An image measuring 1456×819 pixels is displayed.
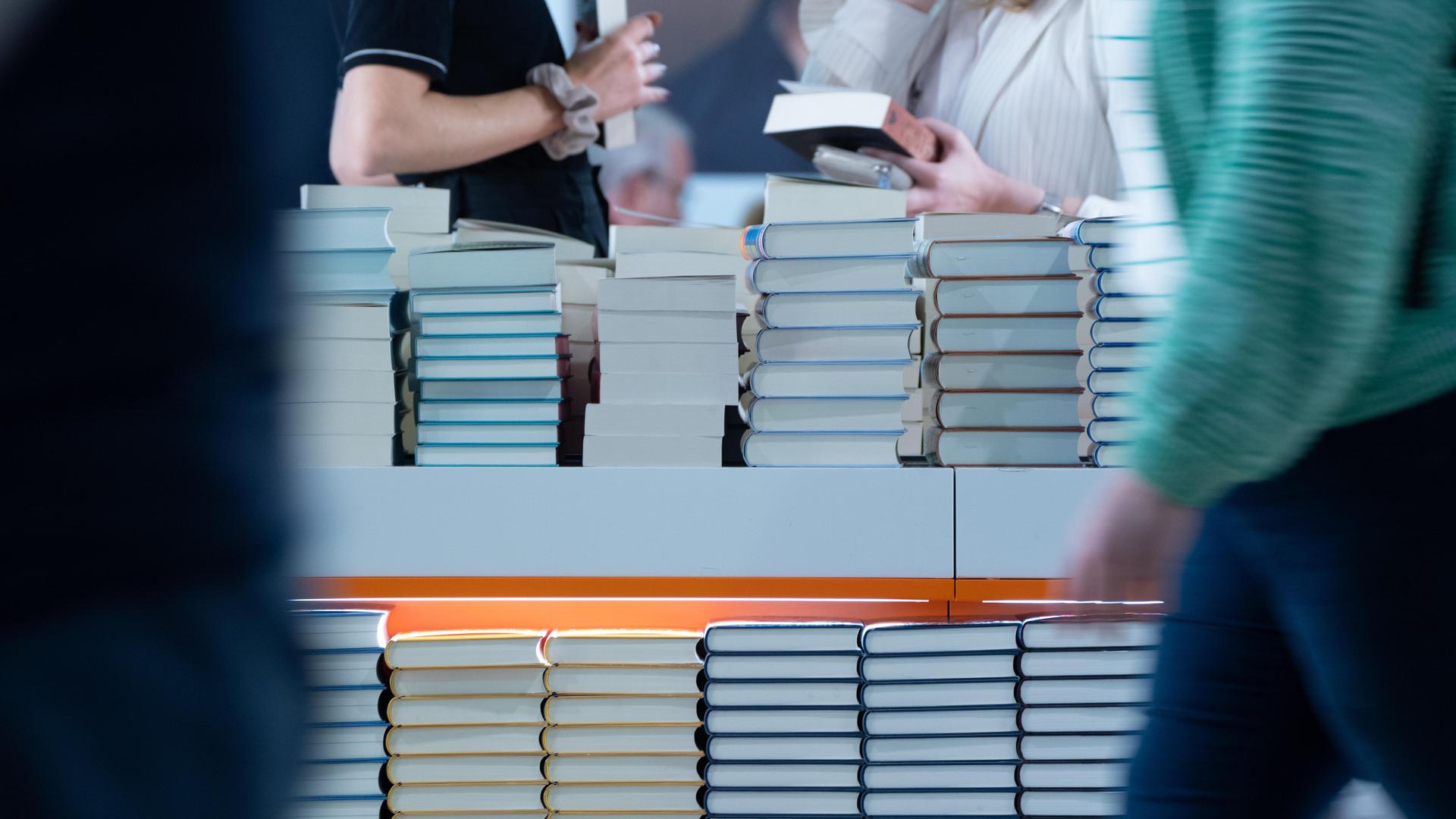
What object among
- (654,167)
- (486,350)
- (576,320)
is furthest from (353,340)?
(654,167)

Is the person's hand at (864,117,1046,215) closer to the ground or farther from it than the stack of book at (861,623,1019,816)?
farther from it

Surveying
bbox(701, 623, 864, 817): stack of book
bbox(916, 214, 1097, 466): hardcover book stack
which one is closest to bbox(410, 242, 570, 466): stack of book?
bbox(701, 623, 864, 817): stack of book

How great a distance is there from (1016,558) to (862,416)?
260mm

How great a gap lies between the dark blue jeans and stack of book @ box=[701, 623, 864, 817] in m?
0.75

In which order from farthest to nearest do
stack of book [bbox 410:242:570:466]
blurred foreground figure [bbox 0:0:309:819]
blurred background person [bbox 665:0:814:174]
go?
blurred background person [bbox 665:0:814:174]
stack of book [bbox 410:242:570:466]
blurred foreground figure [bbox 0:0:309:819]

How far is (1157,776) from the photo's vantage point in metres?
0.86

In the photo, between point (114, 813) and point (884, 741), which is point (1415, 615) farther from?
point (884, 741)

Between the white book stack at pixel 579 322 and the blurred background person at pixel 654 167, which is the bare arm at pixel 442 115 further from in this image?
the blurred background person at pixel 654 167

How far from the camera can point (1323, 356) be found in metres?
0.66

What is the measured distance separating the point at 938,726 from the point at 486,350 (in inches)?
30.8

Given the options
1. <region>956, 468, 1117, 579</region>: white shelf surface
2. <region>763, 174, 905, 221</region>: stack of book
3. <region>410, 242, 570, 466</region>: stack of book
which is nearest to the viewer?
<region>956, 468, 1117, 579</region>: white shelf surface

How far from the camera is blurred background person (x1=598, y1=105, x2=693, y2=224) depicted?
4.11 meters

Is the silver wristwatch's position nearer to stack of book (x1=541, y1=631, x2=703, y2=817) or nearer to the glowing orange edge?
the glowing orange edge

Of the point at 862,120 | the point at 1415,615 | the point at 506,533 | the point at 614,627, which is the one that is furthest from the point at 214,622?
the point at 862,120
